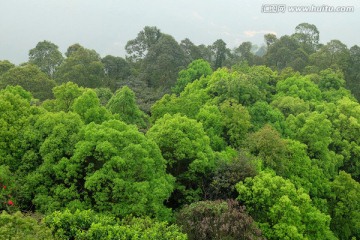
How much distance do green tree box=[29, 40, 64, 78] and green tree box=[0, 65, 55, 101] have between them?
10851mm

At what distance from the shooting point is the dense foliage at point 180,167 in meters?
13.7

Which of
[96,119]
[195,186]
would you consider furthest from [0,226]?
[195,186]

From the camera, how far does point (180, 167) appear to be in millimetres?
18078

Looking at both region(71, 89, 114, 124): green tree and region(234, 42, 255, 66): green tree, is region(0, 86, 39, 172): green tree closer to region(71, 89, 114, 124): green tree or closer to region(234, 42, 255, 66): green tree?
region(71, 89, 114, 124): green tree

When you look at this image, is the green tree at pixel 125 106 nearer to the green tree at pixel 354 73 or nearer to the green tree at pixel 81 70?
the green tree at pixel 81 70

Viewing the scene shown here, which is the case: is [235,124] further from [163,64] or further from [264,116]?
[163,64]

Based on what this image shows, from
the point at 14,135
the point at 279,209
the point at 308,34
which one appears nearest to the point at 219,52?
the point at 308,34

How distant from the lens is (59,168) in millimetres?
14516

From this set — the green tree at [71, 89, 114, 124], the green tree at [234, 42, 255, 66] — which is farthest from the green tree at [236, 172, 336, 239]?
the green tree at [234, 42, 255, 66]

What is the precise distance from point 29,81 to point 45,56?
12.7 meters

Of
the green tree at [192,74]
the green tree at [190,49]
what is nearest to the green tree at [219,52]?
the green tree at [190,49]

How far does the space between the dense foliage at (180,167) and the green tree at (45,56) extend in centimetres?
1280

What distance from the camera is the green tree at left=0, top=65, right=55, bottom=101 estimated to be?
29.3m

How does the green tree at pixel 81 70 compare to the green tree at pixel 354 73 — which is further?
the green tree at pixel 354 73
